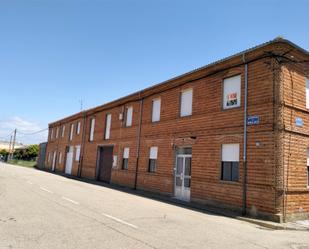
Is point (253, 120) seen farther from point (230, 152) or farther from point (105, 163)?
point (105, 163)

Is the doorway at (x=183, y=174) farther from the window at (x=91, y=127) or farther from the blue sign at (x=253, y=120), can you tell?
the window at (x=91, y=127)

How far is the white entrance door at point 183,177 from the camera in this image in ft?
52.6

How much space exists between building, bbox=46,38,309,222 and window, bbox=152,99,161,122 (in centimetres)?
6

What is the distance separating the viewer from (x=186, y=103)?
56.0ft

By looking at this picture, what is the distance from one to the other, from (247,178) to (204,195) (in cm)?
269

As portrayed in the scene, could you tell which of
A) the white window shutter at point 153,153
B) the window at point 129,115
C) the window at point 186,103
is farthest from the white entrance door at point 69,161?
the window at point 186,103

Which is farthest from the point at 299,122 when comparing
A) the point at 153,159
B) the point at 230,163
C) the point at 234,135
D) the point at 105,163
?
the point at 105,163

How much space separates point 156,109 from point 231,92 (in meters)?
6.47

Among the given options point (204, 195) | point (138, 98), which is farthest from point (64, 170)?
point (204, 195)

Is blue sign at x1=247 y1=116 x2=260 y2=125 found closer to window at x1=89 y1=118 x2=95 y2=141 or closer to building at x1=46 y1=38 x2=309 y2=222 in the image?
building at x1=46 y1=38 x2=309 y2=222

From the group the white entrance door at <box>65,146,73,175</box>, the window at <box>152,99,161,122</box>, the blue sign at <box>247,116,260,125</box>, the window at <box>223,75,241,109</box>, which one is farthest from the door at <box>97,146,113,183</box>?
the blue sign at <box>247,116,260,125</box>

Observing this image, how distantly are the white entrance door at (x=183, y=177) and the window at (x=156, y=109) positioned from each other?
11.4 feet

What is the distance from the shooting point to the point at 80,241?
6.40 m

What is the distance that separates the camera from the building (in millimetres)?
11898
